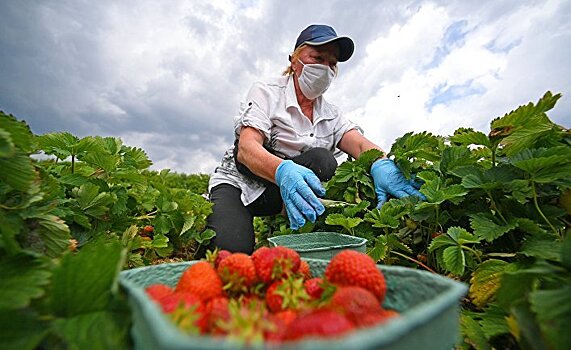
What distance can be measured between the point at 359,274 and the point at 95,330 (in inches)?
18.1

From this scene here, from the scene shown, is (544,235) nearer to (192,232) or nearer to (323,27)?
(192,232)

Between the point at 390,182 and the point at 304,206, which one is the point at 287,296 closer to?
the point at 304,206

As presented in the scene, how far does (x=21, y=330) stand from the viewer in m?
0.59

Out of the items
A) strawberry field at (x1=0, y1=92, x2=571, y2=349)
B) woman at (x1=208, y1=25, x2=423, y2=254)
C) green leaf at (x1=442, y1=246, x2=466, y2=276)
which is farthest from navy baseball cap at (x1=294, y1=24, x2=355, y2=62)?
green leaf at (x1=442, y1=246, x2=466, y2=276)

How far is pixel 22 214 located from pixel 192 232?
1626 mm

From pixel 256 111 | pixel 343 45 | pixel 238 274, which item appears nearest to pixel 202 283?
pixel 238 274

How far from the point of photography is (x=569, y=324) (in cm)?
62

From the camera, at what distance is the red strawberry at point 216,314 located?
574mm

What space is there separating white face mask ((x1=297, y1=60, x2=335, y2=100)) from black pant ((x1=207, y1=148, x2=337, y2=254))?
53 centimetres

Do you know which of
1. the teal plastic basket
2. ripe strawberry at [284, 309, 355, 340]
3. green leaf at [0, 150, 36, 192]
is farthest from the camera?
green leaf at [0, 150, 36, 192]

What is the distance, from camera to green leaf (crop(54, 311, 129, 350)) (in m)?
0.58

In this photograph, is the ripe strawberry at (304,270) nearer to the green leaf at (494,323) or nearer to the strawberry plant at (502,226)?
the strawberry plant at (502,226)

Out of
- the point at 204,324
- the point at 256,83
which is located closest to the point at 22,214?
the point at 204,324

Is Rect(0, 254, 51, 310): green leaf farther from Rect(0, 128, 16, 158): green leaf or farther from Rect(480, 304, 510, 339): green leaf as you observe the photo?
Rect(480, 304, 510, 339): green leaf
